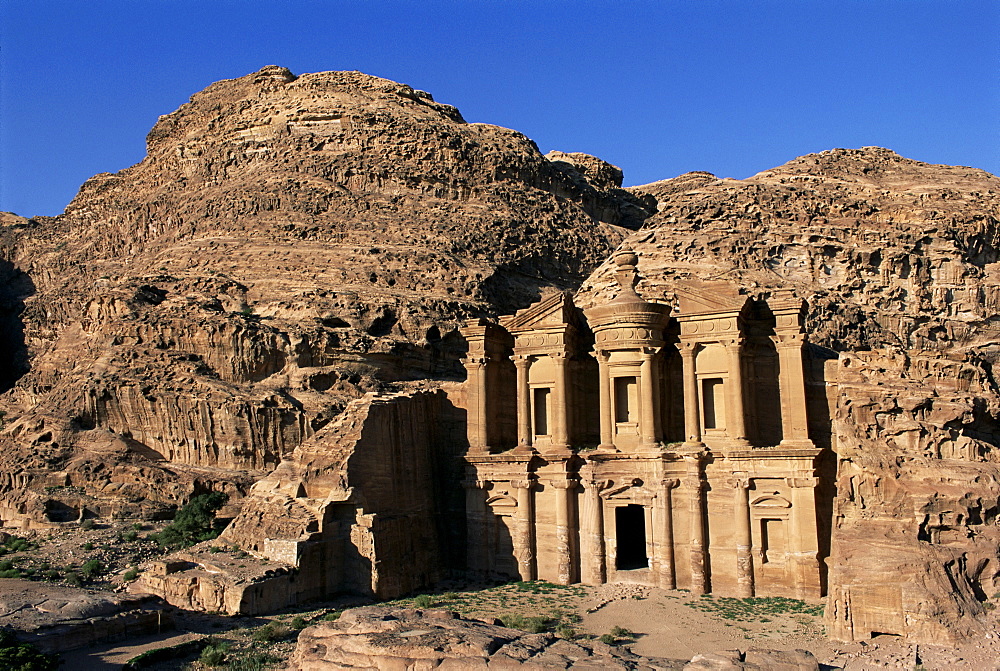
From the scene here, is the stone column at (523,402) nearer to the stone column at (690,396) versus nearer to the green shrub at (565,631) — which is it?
the stone column at (690,396)

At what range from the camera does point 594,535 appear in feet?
95.6

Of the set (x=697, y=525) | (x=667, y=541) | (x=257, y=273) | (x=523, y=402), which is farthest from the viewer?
(x=257, y=273)

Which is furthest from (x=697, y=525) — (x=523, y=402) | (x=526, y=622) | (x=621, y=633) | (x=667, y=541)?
(x=523, y=402)

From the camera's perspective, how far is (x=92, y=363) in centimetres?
3878

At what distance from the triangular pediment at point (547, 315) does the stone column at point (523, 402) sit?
121 centimetres

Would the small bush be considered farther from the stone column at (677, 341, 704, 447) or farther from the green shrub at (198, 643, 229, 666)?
the green shrub at (198, 643, 229, 666)

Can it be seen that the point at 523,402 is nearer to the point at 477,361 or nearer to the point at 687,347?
the point at 477,361

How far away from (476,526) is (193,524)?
10.3m

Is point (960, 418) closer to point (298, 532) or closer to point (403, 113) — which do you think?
point (298, 532)

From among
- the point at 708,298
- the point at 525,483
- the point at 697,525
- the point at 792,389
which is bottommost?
the point at 697,525

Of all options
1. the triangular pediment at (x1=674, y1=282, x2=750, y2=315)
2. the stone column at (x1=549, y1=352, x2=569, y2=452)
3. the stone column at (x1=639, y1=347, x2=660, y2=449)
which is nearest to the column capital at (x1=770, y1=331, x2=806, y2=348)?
the triangular pediment at (x1=674, y1=282, x2=750, y2=315)

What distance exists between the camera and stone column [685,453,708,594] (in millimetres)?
27406

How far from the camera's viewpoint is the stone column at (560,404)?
30594 millimetres

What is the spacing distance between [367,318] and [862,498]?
24.3m
